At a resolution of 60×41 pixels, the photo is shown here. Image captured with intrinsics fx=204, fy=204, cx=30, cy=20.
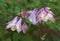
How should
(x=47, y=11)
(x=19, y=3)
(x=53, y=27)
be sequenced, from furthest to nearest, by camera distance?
(x=19, y=3) < (x=53, y=27) < (x=47, y=11)

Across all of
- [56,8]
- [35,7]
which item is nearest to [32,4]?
[35,7]

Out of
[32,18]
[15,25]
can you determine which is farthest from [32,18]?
[15,25]

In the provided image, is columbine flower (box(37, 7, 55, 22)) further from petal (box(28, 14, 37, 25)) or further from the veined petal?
the veined petal

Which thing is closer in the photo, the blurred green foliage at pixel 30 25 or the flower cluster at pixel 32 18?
the flower cluster at pixel 32 18

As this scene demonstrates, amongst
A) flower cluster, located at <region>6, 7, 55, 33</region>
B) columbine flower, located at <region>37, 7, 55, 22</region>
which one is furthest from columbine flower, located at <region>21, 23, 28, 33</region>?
columbine flower, located at <region>37, 7, 55, 22</region>

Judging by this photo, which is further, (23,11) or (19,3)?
(19,3)

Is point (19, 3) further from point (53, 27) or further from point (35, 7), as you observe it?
point (53, 27)

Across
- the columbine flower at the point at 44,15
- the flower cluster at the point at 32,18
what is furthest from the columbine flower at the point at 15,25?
the columbine flower at the point at 44,15

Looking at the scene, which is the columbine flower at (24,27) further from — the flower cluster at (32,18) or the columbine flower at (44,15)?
the columbine flower at (44,15)
